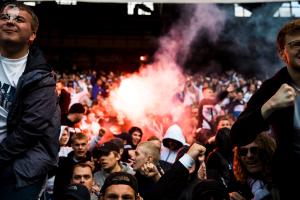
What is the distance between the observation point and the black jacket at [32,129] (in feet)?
7.09

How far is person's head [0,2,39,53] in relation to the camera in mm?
2348

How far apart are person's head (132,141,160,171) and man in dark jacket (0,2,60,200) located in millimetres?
2205

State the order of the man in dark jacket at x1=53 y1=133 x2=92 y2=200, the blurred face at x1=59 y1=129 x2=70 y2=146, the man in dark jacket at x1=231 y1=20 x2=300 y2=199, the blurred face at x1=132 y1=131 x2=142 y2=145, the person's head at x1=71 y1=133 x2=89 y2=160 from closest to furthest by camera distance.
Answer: the man in dark jacket at x1=231 y1=20 x2=300 y2=199 → the man in dark jacket at x1=53 y1=133 x2=92 y2=200 → the person's head at x1=71 y1=133 x2=89 y2=160 → the blurred face at x1=59 y1=129 x2=70 y2=146 → the blurred face at x1=132 y1=131 x2=142 y2=145

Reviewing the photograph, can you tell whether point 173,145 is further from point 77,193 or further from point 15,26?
point 15,26

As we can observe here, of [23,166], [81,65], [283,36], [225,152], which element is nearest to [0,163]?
[23,166]

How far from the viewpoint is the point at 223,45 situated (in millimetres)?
26562

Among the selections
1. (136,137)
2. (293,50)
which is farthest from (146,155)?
(136,137)

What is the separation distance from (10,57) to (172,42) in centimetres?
2289

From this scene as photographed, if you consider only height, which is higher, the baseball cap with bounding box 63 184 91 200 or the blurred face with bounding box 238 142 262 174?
the blurred face with bounding box 238 142 262 174

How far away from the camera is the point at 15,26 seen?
2363 millimetres

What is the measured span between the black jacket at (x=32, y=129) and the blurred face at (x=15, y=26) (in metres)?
0.16

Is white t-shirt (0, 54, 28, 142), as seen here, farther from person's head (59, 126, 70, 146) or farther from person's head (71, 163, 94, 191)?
person's head (59, 126, 70, 146)

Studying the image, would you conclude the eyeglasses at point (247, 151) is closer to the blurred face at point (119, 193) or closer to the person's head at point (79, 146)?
the blurred face at point (119, 193)

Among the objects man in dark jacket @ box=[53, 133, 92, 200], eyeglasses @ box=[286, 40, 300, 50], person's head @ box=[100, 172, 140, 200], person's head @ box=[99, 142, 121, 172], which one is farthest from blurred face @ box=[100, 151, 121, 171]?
eyeglasses @ box=[286, 40, 300, 50]
